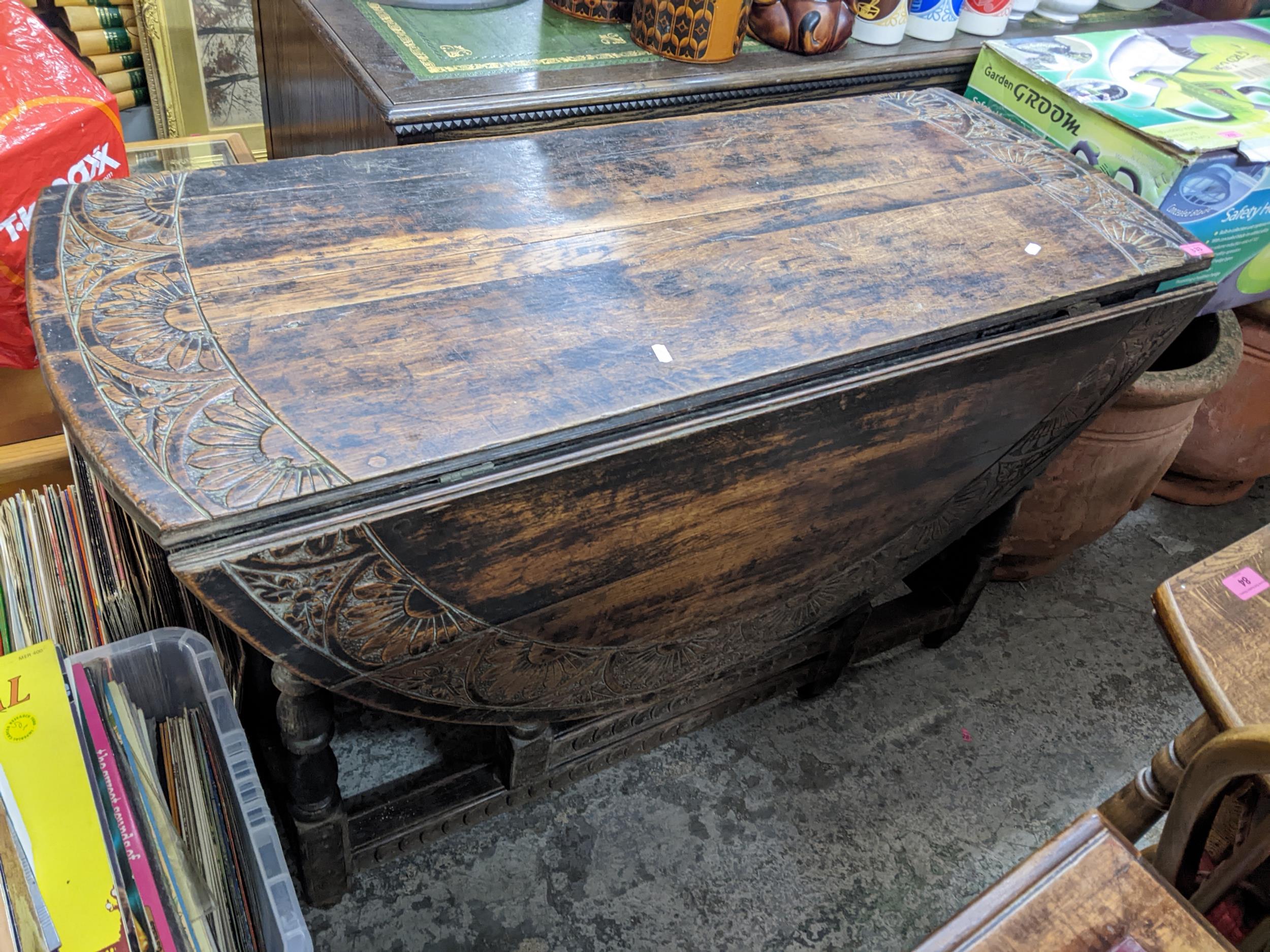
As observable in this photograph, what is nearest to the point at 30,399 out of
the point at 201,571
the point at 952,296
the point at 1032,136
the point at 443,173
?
the point at 443,173

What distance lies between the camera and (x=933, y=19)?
5.43 ft

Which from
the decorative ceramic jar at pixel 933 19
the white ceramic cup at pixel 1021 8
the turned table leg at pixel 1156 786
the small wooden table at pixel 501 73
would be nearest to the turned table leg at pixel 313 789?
the small wooden table at pixel 501 73

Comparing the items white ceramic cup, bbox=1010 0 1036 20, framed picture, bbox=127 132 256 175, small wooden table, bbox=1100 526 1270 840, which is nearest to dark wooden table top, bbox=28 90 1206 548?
small wooden table, bbox=1100 526 1270 840

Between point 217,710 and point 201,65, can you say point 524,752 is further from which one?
point 201,65

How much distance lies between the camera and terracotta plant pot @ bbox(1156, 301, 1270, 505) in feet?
6.19

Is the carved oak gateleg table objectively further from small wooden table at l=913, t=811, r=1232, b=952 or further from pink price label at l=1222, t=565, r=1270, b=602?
small wooden table at l=913, t=811, r=1232, b=952

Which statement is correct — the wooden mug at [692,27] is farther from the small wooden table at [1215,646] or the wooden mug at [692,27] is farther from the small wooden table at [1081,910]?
the small wooden table at [1081,910]

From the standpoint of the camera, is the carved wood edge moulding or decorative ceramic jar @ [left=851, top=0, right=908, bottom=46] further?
decorative ceramic jar @ [left=851, top=0, right=908, bottom=46]

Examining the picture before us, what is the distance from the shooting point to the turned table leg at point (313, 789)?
985 mm

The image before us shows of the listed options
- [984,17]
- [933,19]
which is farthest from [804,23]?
[984,17]

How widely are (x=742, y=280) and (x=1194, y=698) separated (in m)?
1.39

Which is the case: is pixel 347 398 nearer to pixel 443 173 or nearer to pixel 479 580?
pixel 479 580

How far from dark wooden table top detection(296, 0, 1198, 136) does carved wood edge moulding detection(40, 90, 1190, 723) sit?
15.9 inches

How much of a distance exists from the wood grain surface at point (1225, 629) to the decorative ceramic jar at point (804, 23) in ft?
3.41
